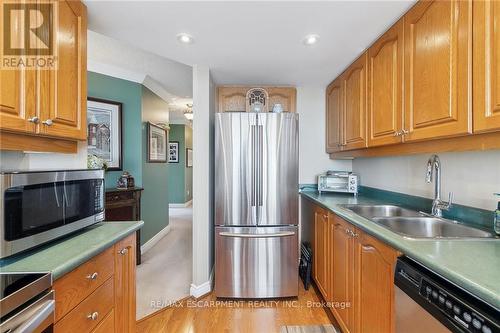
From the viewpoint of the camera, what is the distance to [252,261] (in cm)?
232

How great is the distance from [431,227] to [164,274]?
107 inches

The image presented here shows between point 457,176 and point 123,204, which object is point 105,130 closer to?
point 123,204

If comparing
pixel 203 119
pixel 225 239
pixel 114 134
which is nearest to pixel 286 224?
pixel 225 239

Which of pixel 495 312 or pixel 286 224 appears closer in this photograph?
pixel 495 312

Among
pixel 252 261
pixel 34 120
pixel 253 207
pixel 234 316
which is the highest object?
pixel 34 120

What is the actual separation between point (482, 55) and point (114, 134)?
350 centimetres

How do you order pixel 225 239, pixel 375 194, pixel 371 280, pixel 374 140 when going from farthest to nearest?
pixel 375 194 < pixel 225 239 < pixel 374 140 < pixel 371 280

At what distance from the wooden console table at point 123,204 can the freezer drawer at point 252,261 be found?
1.37 m

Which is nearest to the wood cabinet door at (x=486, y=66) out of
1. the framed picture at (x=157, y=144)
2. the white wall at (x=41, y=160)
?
the white wall at (x=41, y=160)

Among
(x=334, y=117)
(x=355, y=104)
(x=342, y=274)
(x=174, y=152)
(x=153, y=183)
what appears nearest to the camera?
(x=342, y=274)

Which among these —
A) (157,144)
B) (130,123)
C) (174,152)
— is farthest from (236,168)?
(174,152)

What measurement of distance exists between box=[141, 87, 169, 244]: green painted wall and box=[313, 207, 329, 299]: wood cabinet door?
2449 millimetres

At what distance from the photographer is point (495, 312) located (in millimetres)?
718

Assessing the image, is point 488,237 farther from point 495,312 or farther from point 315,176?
point 315,176
